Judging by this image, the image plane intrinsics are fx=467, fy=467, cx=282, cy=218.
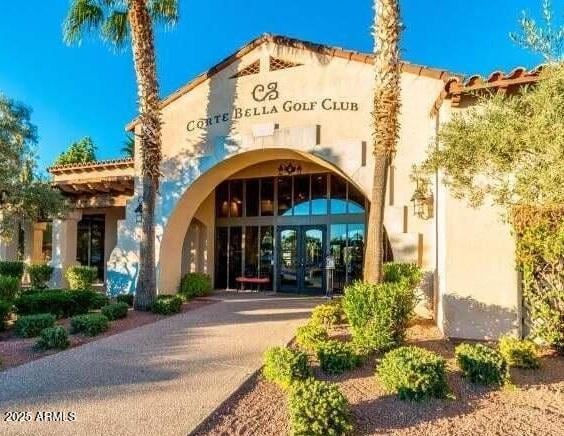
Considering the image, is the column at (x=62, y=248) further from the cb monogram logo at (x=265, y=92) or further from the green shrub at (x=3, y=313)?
the cb monogram logo at (x=265, y=92)

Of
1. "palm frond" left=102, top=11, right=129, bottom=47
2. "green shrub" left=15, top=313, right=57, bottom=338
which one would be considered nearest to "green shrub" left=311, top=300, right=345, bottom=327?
"green shrub" left=15, top=313, right=57, bottom=338

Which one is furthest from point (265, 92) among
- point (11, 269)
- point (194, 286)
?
point (11, 269)

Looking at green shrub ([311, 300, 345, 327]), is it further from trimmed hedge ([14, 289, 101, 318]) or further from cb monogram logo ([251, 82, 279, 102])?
cb monogram logo ([251, 82, 279, 102])

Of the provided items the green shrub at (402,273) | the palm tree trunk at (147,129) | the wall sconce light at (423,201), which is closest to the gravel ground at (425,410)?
the green shrub at (402,273)

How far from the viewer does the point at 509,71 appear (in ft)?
26.0

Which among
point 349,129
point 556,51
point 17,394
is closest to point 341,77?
point 349,129

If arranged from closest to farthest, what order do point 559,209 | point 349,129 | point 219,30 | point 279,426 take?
point 279,426, point 559,209, point 349,129, point 219,30

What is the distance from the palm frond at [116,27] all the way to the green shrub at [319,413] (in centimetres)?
1161

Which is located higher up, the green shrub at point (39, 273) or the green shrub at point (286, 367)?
the green shrub at point (39, 273)

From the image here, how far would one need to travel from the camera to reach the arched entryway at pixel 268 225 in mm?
15219

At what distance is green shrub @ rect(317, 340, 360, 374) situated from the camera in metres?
6.62

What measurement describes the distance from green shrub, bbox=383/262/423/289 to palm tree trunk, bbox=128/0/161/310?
19.4ft

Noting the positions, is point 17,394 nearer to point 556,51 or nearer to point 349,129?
point 556,51

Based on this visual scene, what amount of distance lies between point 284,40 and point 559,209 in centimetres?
908
